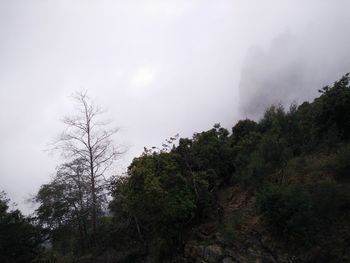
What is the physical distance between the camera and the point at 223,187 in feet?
67.7

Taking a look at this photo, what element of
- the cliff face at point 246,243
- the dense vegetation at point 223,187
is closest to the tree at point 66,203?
the dense vegetation at point 223,187

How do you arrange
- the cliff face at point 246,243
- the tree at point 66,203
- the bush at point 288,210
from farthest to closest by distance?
the tree at point 66,203, the bush at point 288,210, the cliff face at point 246,243

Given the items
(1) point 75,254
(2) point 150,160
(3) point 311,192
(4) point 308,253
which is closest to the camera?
(4) point 308,253

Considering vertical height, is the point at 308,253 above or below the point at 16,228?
below

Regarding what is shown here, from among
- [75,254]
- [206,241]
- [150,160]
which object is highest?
[150,160]

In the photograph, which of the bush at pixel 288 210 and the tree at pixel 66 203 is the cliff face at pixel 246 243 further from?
the tree at pixel 66 203

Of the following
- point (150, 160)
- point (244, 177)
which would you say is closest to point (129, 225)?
point (150, 160)

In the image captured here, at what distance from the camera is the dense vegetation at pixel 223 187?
13406 mm

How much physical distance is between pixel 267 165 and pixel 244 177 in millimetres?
1483

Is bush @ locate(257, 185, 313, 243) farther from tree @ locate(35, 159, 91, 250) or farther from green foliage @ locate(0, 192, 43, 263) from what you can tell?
green foliage @ locate(0, 192, 43, 263)

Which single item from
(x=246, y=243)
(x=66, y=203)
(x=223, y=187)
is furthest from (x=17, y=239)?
(x=246, y=243)

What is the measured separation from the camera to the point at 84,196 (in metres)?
21.7

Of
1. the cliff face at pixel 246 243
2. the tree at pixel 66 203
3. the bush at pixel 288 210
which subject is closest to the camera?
the cliff face at pixel 246 243

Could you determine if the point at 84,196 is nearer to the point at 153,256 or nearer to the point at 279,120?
the point at 153,256
